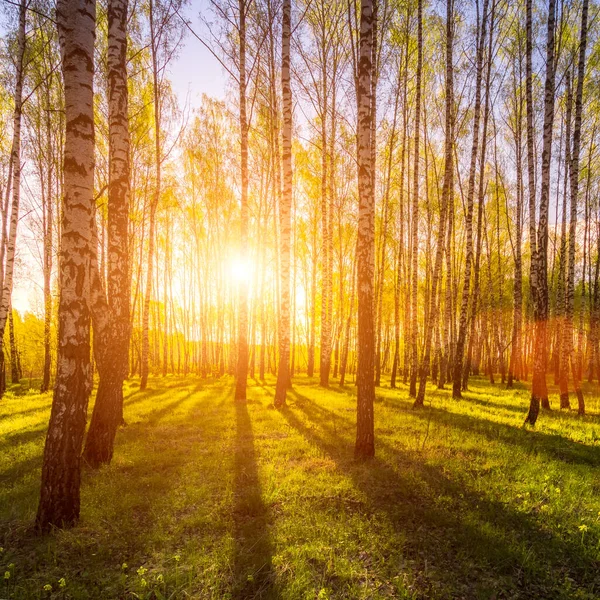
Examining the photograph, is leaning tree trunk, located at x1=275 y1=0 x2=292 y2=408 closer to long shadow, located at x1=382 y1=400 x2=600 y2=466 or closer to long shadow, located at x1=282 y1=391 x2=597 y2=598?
long shadow, located at x1=382 y1=400 x2=600 y2=466

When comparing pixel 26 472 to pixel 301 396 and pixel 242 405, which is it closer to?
pixel 242 405

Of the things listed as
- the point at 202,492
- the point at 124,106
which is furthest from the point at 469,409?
the point at 124,106

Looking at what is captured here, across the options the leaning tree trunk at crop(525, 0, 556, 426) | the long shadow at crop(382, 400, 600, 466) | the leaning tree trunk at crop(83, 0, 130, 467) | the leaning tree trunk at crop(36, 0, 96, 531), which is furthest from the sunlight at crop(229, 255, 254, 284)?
the leaning tree trunk at crop(525, 0, 556, 426)

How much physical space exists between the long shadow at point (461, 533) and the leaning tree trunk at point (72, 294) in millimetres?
3888

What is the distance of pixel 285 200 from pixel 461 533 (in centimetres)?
946

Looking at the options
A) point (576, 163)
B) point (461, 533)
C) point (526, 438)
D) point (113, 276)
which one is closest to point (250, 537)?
point (461, 533)

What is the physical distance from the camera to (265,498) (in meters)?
4.98

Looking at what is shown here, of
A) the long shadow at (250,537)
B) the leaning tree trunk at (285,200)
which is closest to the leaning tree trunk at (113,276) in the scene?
the long shadow at (250,537)

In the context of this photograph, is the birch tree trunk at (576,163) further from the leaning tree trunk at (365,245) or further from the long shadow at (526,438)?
the leaning tree trunk at (365,245)

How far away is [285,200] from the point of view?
11.1 metres

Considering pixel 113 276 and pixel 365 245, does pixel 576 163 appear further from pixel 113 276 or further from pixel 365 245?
pixel 113 276

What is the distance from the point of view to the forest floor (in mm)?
3381

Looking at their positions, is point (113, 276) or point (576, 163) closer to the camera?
point (113, 276)

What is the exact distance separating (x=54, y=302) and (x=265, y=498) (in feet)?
55.6
